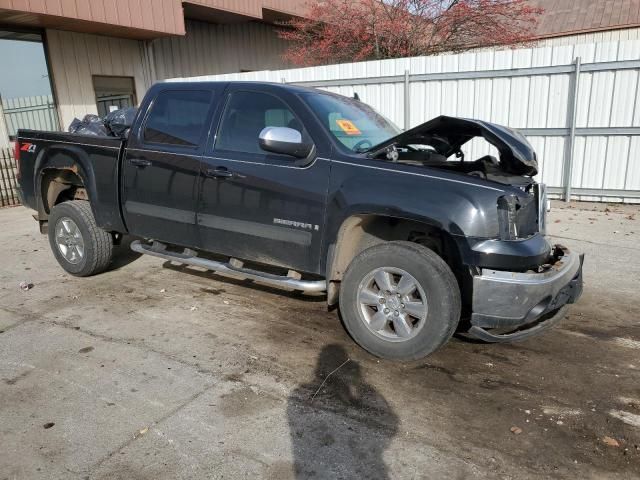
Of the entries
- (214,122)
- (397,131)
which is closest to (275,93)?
(214,122)

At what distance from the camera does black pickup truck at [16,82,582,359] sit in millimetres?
3189

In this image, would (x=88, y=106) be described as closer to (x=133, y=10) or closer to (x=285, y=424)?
(x=133, y=10)

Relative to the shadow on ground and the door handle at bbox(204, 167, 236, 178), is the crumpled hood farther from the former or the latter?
the shadow on ground

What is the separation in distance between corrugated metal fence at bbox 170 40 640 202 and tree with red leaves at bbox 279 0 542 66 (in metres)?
3.49

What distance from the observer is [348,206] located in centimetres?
350

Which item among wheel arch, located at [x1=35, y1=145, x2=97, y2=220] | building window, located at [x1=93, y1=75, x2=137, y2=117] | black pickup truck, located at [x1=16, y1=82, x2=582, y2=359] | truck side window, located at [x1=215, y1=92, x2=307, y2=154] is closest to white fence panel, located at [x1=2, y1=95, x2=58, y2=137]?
building window, located at [x1=93, y1=75, x2=137, y2=117]

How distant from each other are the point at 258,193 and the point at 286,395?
1559 millimetres

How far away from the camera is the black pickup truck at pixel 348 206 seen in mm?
3189

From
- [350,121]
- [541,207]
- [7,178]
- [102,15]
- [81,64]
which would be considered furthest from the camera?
[81,64]

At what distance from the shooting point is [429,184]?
326 cm

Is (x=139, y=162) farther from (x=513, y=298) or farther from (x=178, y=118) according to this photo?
(x=513, y=298)

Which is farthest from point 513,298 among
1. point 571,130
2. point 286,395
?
point 571,130

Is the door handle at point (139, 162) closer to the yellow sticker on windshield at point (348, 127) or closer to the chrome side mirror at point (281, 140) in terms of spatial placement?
the chrome side mirror at point (281, 140)

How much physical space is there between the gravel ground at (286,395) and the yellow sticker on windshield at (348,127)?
1591 millimetres
